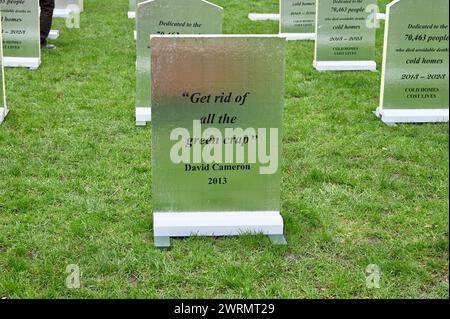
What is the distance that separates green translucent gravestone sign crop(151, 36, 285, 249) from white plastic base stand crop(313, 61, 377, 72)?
5.15 metres

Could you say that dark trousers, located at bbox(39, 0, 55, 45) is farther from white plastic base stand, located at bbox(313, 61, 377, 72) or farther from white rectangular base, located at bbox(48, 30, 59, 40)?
white plastic base stand, located at bbox(313, 61, 377, 72)

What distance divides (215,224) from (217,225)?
0.05ft

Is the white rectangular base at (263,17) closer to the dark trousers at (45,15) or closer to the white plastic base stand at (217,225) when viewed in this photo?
the dark trousers at (45,15)

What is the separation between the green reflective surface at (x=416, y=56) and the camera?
23.3ft

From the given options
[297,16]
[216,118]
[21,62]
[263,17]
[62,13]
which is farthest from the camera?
[263,17]

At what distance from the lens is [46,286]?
418 cm

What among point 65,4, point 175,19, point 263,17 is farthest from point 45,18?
point 263,17

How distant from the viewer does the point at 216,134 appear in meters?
4.66

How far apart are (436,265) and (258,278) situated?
3.59ft

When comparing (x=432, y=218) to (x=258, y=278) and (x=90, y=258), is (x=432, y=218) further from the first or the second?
(x=90, y=258)

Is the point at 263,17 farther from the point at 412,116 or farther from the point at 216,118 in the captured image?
the point at 216,118

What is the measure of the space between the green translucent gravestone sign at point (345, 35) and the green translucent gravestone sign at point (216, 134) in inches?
193

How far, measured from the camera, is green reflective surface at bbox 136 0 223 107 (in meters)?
6.59

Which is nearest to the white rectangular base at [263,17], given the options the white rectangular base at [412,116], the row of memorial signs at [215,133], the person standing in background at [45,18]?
the person standing in background at [45,18]
